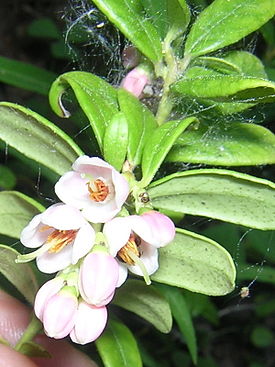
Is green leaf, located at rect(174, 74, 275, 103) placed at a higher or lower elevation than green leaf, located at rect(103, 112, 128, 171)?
higher

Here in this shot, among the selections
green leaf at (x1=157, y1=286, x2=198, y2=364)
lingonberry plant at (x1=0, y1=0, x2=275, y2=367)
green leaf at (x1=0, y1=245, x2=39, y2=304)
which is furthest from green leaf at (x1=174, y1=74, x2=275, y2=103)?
green leaf at (x1=157, y1=286, x2=198, y2=364)

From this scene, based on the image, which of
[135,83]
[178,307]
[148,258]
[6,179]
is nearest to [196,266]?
[148,258]

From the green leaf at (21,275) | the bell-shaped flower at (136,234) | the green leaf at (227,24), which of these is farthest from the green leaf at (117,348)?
the green leaf at (227,24)

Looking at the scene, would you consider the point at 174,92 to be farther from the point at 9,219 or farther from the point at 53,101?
the point at 9,219

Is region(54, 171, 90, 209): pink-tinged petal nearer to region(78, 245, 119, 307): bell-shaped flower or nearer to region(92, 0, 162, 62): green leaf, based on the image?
region(78, 245, 119, 307): bell-shaped flower

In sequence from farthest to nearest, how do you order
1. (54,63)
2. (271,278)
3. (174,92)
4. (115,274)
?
(54,63)
(271,278)
(174,92)
(115,274)

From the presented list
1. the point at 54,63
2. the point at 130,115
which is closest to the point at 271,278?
the point at 130,115

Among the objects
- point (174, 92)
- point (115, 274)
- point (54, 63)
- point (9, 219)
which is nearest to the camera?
point (115, 274)
